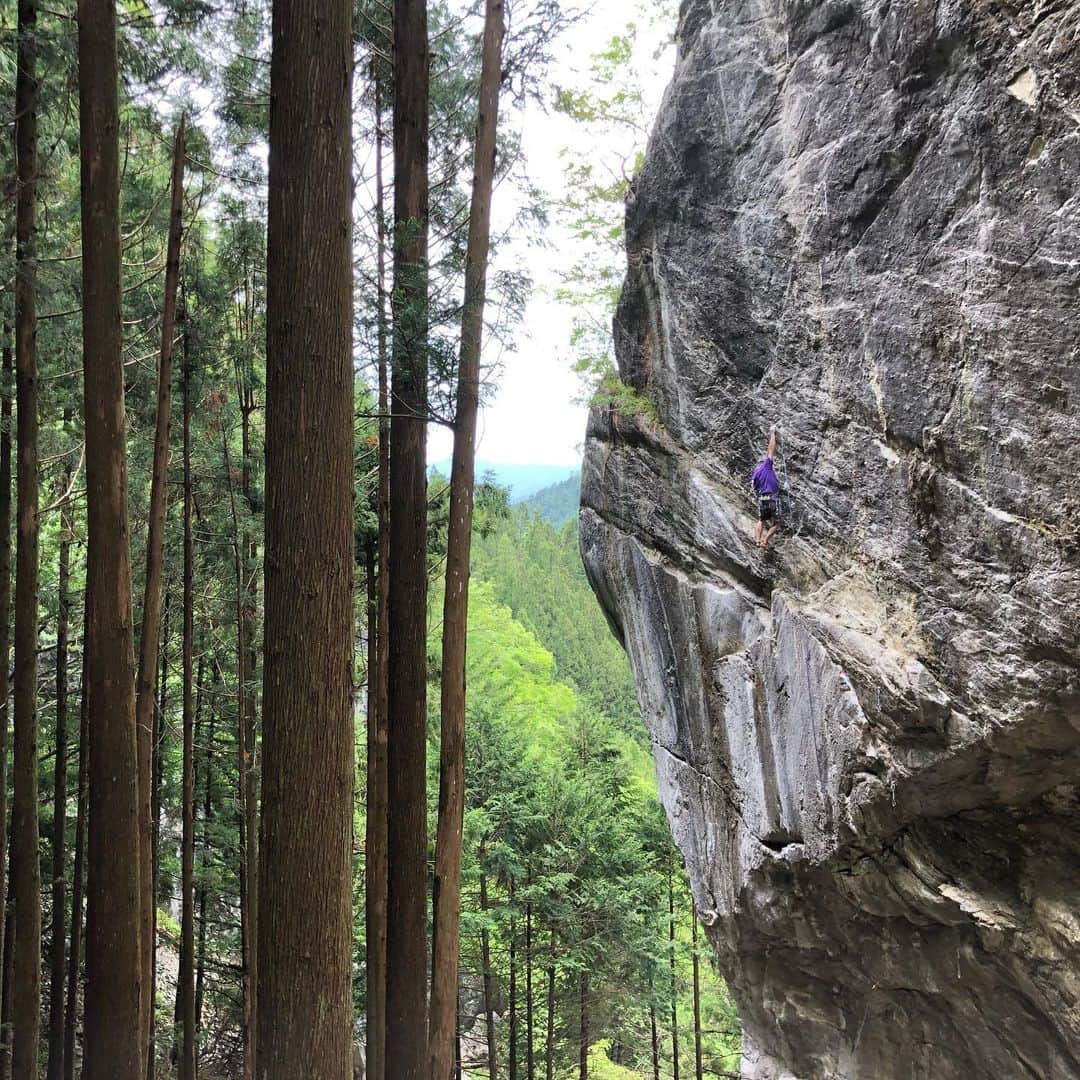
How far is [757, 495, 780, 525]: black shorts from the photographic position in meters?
7.83

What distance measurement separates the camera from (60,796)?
35.6 ft

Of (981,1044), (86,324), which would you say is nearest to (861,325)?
(86,324)

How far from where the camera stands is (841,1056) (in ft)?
28.7

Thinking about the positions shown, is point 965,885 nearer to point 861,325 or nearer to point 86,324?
point 861,325

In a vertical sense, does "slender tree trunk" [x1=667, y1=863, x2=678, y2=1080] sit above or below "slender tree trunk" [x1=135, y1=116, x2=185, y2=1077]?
below

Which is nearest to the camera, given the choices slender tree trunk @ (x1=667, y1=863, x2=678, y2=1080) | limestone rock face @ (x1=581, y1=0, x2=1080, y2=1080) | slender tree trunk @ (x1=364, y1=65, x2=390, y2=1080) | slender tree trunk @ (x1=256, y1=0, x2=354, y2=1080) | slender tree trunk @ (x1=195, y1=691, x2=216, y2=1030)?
slender tree trunk @ (x1=256, y1=0, x2=354, y2=1080)

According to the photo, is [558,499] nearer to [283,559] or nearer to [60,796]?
[60,796]

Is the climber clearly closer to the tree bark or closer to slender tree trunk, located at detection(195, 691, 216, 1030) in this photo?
slender tree trunk, located at detection(195, 691, 216, 1030)

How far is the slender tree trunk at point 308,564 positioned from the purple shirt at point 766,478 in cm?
556

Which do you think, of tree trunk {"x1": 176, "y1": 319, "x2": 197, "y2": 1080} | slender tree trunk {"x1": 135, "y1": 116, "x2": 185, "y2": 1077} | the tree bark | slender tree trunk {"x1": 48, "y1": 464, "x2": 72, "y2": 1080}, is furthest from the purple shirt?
the tree bark

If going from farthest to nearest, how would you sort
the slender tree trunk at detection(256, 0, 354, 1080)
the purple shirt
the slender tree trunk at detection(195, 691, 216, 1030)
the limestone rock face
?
1. the slender tree trunk at detection(195, 691, 216, 1030)
2. the purple shirt
3. the limestone rock face
4. the slender tree trunk at detection(256, 0, 354, 1080)

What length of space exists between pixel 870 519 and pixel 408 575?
4.05 metres

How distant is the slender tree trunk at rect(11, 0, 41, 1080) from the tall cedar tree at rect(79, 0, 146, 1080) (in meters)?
1.39

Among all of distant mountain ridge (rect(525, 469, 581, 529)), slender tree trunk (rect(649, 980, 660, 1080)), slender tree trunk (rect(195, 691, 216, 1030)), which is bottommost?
slender tree trunk (rect(649, 980, 660, 1080))
